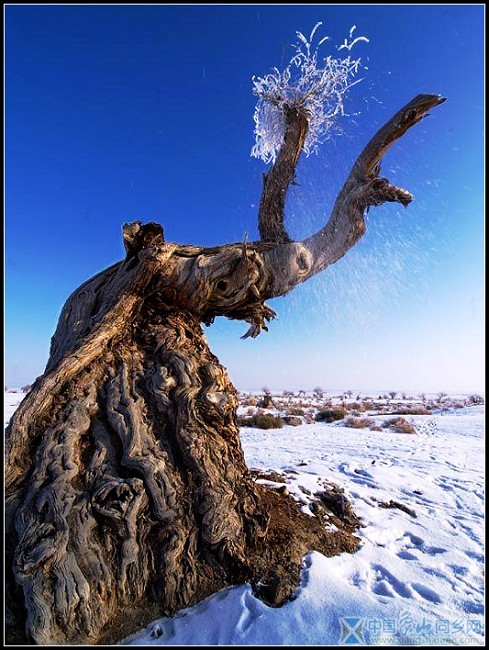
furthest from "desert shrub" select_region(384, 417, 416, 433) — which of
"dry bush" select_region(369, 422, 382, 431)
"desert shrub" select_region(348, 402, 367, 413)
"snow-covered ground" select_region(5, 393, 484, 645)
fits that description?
"snow-covered ground" select_region(5, 393, 484, 645)

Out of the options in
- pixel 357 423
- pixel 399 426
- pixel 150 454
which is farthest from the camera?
pixel 357 423

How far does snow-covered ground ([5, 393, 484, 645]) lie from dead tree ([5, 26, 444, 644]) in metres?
0.17

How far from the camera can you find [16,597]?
2.50m

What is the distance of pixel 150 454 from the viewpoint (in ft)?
10.1

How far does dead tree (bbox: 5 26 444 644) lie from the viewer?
2562mm

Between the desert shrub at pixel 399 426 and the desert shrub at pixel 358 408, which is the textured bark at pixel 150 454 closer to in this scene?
the desert shrub at pixel 399 426

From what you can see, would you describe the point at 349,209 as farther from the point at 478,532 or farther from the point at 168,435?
the point at 478,532

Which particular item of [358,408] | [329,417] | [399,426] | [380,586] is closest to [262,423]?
[329,417]

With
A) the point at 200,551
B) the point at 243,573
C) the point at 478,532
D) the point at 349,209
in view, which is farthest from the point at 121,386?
the point at 478,532

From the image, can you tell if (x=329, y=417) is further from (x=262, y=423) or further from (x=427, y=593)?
(x=427, y=593)

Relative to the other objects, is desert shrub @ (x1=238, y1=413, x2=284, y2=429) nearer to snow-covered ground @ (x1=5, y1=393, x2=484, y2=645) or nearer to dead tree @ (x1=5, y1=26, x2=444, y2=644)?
snow-covered ground @ (x1=5, y1=393, x2=484, y2=645)

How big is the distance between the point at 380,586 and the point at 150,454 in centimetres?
200

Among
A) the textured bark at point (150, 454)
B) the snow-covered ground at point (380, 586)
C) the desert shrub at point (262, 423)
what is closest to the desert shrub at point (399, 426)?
the desert shrub at point (262, 423)

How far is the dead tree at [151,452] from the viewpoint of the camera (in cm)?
256
